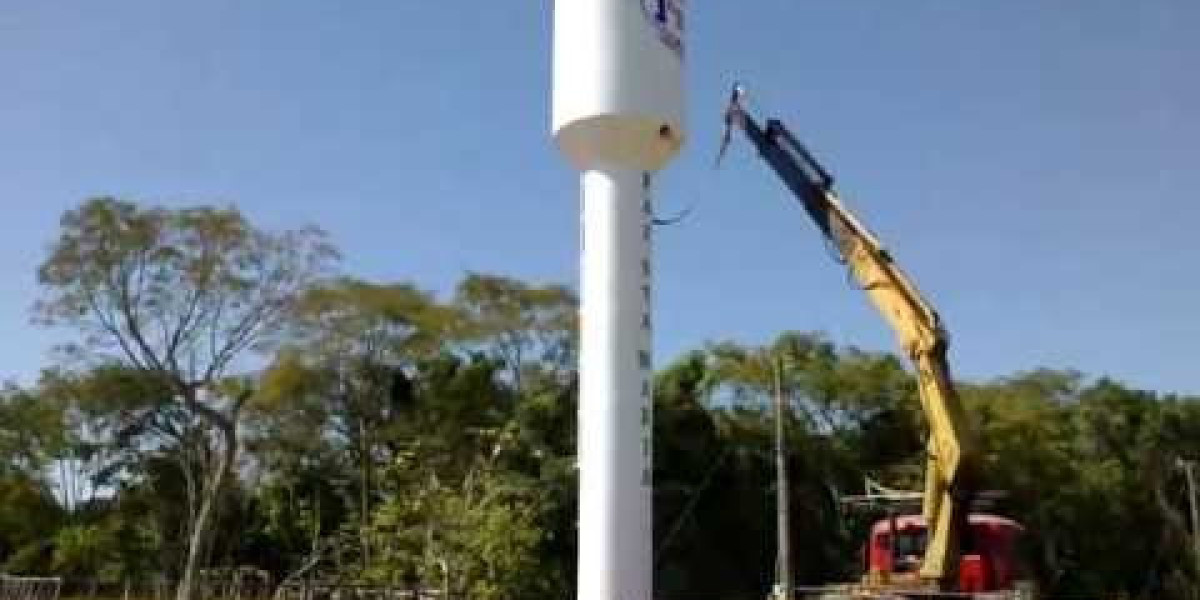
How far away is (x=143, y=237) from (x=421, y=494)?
10608mm

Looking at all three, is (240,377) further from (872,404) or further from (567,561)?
(872,404)

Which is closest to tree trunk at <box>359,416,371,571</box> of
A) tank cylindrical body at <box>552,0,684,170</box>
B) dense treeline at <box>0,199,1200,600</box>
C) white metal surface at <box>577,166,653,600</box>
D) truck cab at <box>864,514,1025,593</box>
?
dense treeline at <box>0,199,1200,600</box>

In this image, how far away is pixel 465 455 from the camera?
1645 inches

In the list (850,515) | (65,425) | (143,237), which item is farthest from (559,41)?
(65,425)

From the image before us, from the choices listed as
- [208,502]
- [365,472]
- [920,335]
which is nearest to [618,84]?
[920,335]

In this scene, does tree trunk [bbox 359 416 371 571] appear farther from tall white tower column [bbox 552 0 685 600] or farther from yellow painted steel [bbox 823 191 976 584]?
tall white tower column [bbox 552 0 685 600]

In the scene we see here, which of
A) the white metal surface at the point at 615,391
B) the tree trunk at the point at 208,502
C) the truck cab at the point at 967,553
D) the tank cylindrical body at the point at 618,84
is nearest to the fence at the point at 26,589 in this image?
the tree trunk at the point at 208,502

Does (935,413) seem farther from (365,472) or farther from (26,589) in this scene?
(26,589)

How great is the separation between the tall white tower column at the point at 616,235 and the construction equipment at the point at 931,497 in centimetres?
683

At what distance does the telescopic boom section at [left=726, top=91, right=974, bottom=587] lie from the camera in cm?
2191

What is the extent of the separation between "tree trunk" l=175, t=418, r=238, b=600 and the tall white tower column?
22615 mm

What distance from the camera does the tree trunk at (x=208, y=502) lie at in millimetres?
36094

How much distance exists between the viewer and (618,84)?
1764 cm

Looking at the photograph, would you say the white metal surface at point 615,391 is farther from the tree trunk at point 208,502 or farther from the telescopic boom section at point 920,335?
the tree trunk at point 208,502
